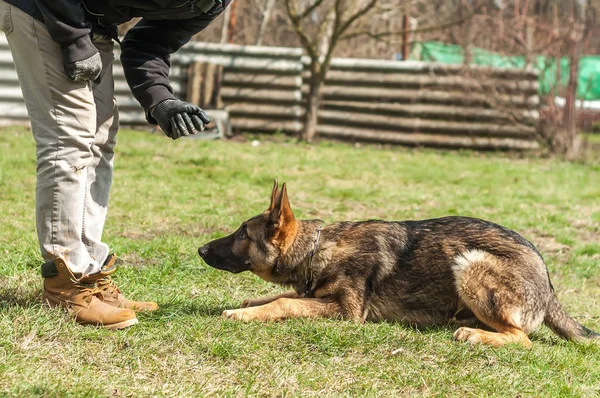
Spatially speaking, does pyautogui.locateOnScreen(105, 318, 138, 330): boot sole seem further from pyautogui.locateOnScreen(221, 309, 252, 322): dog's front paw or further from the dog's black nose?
the dog's black nose

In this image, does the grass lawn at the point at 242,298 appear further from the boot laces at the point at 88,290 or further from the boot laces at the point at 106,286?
the boot laces at the point at 106,286

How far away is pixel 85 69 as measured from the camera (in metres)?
4.04

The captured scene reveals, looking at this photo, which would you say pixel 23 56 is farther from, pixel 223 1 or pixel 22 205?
pixel 22 205

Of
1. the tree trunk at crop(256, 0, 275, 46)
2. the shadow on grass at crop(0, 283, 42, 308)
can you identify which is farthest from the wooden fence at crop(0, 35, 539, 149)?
the shadow on grass at crop(0, 283, 42, 308)

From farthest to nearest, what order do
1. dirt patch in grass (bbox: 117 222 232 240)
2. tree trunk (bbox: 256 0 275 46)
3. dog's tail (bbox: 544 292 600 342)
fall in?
tree trunk (bbox: 256 0 275 46) → dirt patch in grass (bbox: 117 222 232 240) → dog's tail (bbox: 544 292 600 342)

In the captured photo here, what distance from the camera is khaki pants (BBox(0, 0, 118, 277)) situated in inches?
159

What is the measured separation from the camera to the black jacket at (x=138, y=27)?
156 inches

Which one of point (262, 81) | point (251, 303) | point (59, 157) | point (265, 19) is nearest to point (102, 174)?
point (59, 157)

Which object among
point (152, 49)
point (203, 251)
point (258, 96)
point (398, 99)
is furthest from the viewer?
point (398, 99)

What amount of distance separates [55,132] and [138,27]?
102 centimetres

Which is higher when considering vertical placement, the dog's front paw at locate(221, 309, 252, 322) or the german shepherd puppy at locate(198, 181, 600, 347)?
the german shepherd puppy at locate(198, 181, 600, 347)

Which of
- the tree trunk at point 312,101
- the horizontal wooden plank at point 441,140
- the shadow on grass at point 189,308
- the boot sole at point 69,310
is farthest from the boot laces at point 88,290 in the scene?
the horizontal wooden plank at point 441,140

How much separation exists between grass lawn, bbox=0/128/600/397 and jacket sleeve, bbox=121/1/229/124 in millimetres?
1348

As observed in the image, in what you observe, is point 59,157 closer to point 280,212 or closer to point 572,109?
point 280,212
